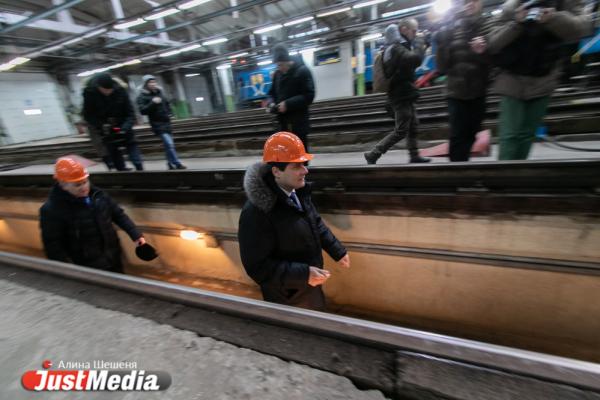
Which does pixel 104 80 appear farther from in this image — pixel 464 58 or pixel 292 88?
pixel 464 58

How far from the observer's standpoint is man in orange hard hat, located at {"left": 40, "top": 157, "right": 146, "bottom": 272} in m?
2.45

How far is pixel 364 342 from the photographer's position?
1.10 m

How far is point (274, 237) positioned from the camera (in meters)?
1.80

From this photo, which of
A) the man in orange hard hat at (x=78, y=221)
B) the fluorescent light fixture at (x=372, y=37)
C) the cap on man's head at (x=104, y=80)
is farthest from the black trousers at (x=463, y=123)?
the fluorescent light fixture at (x=372, y=37)

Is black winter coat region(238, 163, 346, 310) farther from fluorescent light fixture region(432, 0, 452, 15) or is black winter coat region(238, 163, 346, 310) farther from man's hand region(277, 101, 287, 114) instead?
fluorescent light fixture region(432, 0, 452, 15)

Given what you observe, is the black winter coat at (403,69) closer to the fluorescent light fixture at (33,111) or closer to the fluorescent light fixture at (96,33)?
the fluorescent light fixture at (96,33)

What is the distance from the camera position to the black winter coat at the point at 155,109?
517cm

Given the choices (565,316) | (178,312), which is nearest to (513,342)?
(565,316)

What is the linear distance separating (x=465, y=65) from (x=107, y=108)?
5722mm

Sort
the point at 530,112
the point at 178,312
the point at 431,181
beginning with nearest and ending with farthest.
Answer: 1. the point at 178,312
2. the point at 530,112
3. the point at 431,181

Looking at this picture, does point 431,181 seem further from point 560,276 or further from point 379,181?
point 560,276

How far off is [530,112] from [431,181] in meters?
1.04

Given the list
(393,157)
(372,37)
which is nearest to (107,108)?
(393,157)

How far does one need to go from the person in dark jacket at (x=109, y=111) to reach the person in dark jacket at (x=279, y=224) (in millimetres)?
4678
